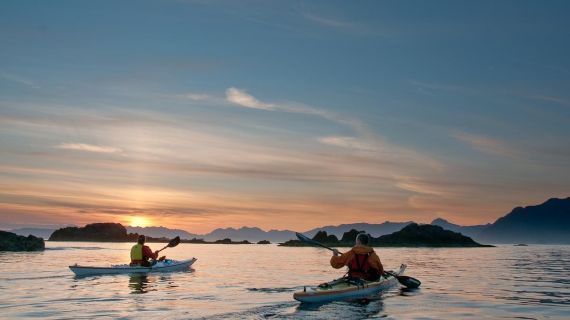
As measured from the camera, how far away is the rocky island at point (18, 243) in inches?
3110

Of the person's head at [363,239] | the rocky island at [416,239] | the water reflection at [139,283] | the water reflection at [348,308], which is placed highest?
the rocky island at [416,239]

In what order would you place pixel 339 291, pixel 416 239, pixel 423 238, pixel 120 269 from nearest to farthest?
1. pixel 339 291
2. pixel 120 269
3. pixel 416 239
4. pixel 423 238

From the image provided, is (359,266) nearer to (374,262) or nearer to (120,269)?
(374,262)

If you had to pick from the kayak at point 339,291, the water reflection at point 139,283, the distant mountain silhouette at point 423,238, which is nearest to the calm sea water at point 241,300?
the water reflection at point 139,283

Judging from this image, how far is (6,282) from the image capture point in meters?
27.4

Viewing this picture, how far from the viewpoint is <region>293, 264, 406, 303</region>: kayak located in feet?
62.2

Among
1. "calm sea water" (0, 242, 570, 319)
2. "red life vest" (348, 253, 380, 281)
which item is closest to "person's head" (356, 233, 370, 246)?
"red life vest" (348, 253, 380, 281)

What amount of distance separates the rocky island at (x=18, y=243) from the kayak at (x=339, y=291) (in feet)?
239

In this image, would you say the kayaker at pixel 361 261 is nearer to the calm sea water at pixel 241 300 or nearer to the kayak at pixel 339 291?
the kayak at pixel 339 291

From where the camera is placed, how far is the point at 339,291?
1984 cm

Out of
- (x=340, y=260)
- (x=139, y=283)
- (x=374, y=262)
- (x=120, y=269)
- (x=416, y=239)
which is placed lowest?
(x=139, y=283)

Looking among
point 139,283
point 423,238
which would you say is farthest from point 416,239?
point 139,283

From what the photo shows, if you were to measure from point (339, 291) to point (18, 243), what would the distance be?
75.6 m

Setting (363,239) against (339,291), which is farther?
(363,239)
